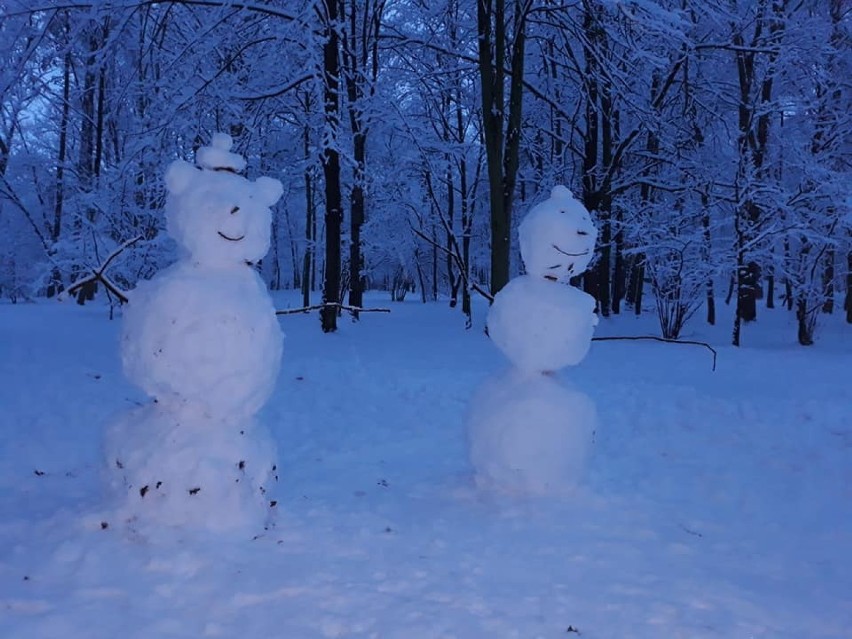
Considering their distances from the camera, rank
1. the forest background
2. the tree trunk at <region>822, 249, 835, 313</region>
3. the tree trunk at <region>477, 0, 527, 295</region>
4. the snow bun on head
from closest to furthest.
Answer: the snow bun on head < the tree trunk at <region>477, 0, 527, 295</region> < the forest background < the tree trunk at <region>822, 249, 835, 313</region>

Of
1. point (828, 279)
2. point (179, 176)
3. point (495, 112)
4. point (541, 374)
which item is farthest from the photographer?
point (828, 279)

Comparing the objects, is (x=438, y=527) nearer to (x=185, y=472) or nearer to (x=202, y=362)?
(x=185, y=472)

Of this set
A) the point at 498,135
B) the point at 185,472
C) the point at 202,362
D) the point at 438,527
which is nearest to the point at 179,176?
the point at 202,362

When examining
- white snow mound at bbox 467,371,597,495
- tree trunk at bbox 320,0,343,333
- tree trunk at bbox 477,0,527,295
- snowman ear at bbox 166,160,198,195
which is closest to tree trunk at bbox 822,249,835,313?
tree trunk at bbox 477,0,527,295

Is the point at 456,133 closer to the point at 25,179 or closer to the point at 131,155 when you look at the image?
the point at 131,155

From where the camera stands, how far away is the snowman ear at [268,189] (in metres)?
3.32

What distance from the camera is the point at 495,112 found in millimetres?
8148

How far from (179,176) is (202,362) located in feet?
3.25

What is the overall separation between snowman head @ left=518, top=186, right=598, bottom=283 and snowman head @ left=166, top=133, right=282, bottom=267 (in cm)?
164

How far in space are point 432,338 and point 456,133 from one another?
9683 millimetres

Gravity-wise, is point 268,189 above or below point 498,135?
below

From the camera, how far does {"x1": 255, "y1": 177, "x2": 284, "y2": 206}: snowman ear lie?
3.32m

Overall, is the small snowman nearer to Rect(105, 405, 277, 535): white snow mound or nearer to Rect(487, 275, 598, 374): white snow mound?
Rect(487, 275, 598, 374): white snow mound

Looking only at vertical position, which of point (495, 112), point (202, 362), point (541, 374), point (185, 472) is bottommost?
point (185, 472)
